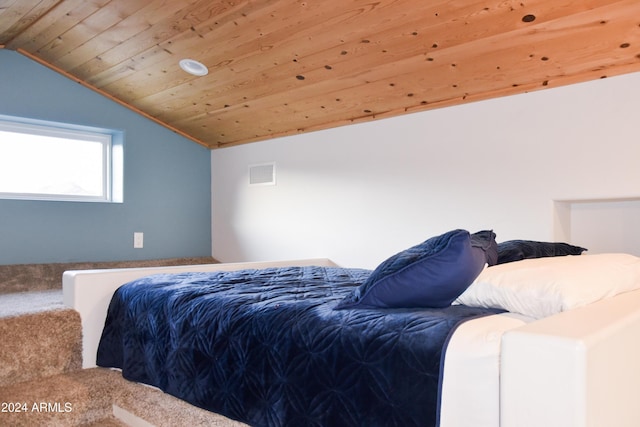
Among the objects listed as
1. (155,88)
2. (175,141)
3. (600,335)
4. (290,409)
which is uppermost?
(155,88)

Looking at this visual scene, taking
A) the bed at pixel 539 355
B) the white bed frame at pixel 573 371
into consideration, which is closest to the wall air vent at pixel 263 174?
the bed at pixel 539 355

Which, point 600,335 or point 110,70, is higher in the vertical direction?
point 110,70

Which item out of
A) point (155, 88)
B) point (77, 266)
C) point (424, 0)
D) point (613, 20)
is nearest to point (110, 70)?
point (155, 88)

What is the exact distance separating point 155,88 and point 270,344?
2.41m

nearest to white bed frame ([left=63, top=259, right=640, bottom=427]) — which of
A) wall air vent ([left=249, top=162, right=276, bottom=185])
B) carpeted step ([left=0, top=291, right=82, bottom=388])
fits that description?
carpeted step ([left=0, top=291, right=82, bottom=388])

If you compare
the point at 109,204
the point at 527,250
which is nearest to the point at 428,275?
the point at 527,250

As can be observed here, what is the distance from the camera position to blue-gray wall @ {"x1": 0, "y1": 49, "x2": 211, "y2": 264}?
3.12 meters

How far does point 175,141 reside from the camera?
12.8 feet

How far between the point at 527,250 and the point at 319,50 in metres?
1.35

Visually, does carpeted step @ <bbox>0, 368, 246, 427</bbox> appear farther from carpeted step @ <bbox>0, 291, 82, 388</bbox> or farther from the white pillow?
the white pillow

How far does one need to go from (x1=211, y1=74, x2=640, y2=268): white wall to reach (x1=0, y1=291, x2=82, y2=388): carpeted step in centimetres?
170

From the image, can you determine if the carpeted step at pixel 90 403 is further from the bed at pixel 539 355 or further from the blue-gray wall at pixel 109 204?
the blue-gray wall at pixel 109 204

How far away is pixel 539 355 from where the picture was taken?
792 mm

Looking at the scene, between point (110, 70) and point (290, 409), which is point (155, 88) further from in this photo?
point (290, 409)
